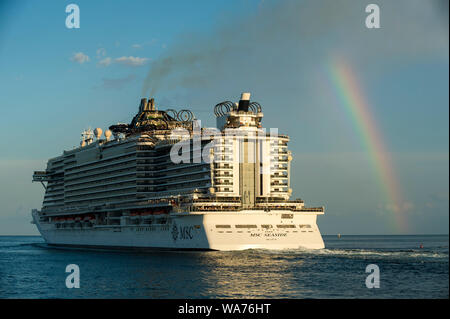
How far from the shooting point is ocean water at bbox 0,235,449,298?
169 ft

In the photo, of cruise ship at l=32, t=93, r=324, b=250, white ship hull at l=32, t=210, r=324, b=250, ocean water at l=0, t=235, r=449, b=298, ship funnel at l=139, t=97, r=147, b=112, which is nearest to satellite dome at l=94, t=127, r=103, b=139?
cruise ship at l=32, t=93, r=324, b=250

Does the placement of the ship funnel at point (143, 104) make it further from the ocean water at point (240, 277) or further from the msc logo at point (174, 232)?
the ocean water at point (240, 277)

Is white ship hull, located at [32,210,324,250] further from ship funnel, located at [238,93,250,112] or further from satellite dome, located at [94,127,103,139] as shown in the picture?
satellite dome, located at [94,127,103,139]

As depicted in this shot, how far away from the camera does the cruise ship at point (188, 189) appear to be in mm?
86875

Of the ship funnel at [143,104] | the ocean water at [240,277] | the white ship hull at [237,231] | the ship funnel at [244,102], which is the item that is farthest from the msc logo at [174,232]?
the ship funnel at [143,104]

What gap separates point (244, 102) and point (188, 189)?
1532cm

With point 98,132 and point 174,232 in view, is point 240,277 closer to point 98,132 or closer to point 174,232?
point 174,232

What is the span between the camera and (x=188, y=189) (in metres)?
99.2

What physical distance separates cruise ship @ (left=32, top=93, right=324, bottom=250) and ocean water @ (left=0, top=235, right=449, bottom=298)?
15.2ft

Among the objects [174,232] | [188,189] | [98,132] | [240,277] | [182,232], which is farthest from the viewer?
[98,132]

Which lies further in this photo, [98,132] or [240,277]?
[98,132]

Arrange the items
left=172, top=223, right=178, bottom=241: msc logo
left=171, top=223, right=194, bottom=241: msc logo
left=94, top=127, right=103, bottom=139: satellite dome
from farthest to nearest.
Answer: left=94, top=127, right=103, bottom=139: satellite dome < left=172, top=223, right=178, bottom=241: msc logo < left=171, top=223, right=194, bottom=241: msc logo

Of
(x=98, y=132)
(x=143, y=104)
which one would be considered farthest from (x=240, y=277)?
(x=98, y=132)
